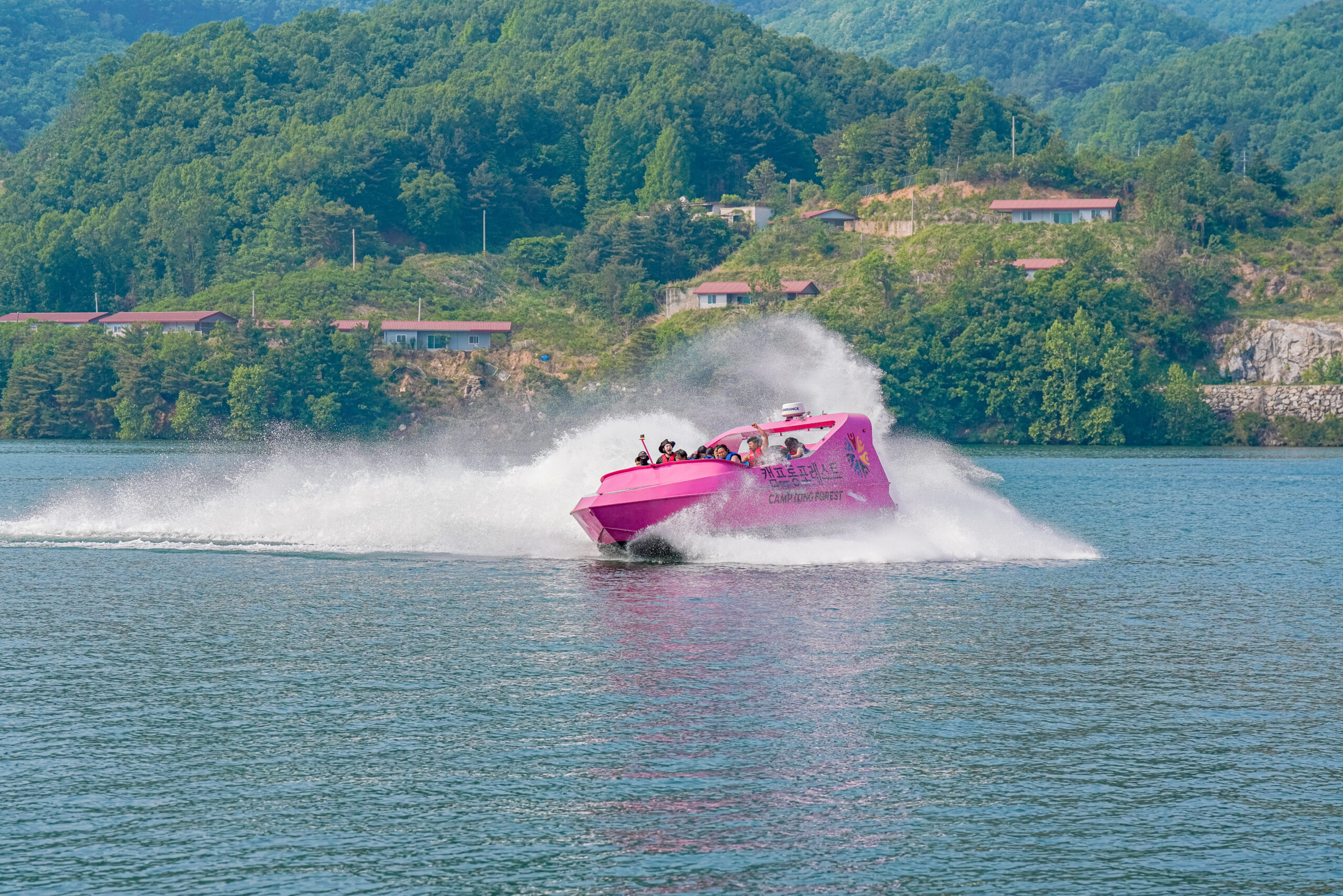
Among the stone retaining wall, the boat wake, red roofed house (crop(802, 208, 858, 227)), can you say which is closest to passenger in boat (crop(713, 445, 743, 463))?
the boat wake

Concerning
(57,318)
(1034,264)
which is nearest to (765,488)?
(1034,264)

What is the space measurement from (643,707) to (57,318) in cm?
14593

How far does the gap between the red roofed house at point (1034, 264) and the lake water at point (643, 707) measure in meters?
97.2

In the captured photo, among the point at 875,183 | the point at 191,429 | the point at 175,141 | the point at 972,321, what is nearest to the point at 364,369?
the point at 191,429

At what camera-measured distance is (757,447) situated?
36375mm

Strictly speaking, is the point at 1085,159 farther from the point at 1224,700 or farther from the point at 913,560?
the point at 1224,700

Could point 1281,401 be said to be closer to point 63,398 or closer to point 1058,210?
point 1058,210

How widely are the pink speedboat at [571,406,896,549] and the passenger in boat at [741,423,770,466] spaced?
0.18 m

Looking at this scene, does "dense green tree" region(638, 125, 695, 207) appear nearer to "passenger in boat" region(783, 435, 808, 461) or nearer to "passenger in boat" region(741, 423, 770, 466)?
"passenger in boat" region(741, 423, 770, 466)

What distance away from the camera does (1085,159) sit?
524 feet

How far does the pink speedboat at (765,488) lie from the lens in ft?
115

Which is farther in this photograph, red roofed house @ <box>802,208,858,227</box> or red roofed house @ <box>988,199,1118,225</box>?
red roofed house @ <box>802,208,858,227</box>

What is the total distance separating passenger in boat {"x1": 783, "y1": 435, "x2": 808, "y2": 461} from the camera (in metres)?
36.4

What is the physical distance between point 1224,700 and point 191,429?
11467cm
